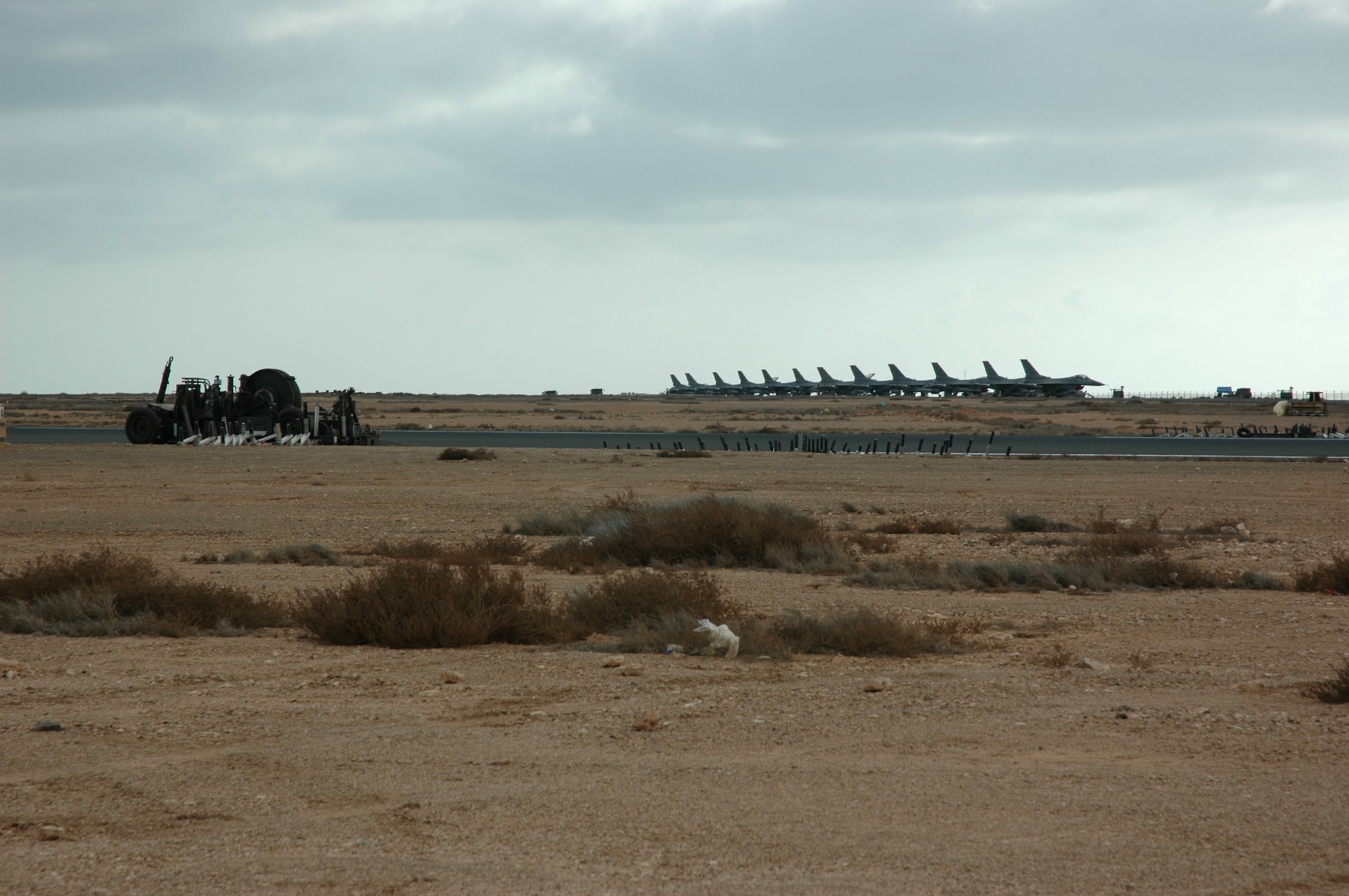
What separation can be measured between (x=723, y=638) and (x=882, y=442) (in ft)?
153

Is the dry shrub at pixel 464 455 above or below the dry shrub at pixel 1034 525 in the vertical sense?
above

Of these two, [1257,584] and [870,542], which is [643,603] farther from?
[1257,584]

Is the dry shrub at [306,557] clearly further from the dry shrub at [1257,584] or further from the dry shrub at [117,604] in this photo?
the dry shrub at [1257,584]

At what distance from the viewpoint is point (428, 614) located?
33.2ft

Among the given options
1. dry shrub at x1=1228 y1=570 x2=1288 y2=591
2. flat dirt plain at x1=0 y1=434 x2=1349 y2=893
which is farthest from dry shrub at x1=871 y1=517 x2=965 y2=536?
flat dirt plain at x1=0 y1=434 x2=1349 y2=893

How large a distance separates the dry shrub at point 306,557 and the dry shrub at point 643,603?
18.0ft

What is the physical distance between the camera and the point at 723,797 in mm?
5676

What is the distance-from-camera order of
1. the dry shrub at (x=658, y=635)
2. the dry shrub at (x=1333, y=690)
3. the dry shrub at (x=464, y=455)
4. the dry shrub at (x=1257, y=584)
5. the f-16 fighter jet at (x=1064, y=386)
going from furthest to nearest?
the f-16 fighter jet at (x=1064, y=386)
the dry shrub at (x=464, y=455)
the dry shrub at (x=1257, y=584)
the dry shrub at (x=658, y=635)
the dry shrub at (x=1333, y=690)

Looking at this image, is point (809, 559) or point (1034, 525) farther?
point (1034, 525)

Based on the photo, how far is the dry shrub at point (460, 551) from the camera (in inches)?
582

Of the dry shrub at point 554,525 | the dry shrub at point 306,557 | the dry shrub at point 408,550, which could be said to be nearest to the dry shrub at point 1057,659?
the dry shrub at point 408,550

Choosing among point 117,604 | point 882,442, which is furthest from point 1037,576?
point 882,442

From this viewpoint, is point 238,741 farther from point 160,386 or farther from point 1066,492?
point 160,386

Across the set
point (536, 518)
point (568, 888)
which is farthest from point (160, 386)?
point (568, 888)
